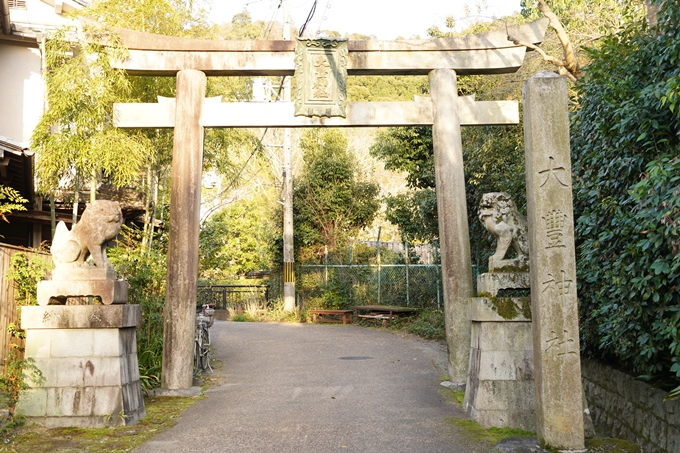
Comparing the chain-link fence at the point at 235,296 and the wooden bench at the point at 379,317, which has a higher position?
the chain-link fence at the point at 235,296

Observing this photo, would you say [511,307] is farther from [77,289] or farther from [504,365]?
[77,289]

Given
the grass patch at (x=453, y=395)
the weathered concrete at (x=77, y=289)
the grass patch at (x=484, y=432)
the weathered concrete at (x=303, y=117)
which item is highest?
the weathered concrete at (x=303, y=117)

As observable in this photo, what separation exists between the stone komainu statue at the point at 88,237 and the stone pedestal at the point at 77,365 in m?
0.57

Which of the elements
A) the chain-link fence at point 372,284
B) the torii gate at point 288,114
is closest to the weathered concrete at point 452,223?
the torii gate at point 288,114

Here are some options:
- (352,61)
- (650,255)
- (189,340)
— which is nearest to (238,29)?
(352,61)

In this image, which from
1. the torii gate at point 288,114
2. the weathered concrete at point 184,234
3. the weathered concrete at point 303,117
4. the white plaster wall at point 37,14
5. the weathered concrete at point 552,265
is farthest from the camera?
the white plaster wall at point 37,14

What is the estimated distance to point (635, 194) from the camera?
5.21m

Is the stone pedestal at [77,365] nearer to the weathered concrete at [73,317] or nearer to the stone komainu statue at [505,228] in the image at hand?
the weathered concrete at [73,317]

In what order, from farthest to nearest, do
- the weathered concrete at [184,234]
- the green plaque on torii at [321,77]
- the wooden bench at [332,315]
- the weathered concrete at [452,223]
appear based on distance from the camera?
1. the wooden bench at [332,315]
2. the green plaque on torii at [321,77]
3. the weathered concrete at [452,223]
4. the weathered concrete at [184,234]

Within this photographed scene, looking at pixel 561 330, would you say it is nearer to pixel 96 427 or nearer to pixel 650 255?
pixel 650 255

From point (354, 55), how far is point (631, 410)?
21.7ft

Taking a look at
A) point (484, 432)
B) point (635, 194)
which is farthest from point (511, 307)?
point (635, 194)

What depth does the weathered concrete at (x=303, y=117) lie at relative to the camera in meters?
10.4

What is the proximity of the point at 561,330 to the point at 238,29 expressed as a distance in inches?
1139
